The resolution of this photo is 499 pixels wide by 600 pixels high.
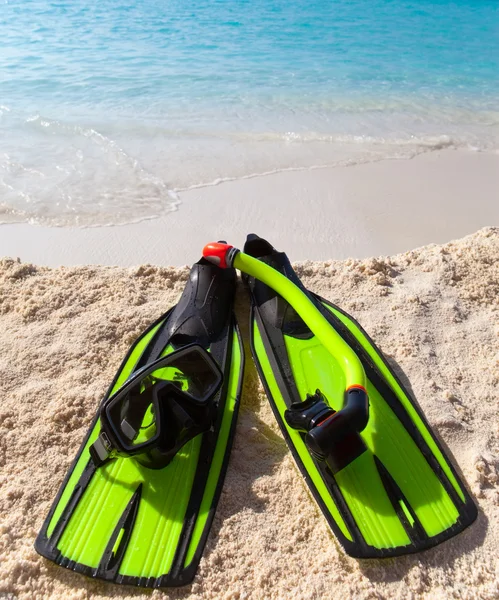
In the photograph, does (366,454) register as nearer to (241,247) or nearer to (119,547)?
(119,547)

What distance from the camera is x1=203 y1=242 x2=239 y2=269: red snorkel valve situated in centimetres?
250

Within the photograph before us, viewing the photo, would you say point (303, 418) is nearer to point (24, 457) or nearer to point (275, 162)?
point (24, 457)

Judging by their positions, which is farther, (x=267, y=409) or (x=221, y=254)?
(x=221, y=254)

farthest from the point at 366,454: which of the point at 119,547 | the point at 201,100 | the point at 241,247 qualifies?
the point at 201,100

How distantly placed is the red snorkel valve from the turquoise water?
144cm

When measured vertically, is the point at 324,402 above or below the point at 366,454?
above

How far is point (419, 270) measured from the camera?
3.02 metres

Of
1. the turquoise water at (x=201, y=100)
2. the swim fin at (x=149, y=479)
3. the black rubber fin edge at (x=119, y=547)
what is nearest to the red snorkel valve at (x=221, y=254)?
the swim fin at (x=149, y=479)

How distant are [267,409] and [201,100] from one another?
501 centimetres

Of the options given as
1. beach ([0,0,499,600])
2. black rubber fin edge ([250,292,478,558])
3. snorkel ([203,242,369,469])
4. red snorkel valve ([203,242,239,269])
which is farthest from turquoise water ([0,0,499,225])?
black rubber fin edge ([250,292,478,558])

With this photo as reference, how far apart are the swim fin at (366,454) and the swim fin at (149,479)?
0.96ft

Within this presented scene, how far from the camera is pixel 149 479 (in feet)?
6.02

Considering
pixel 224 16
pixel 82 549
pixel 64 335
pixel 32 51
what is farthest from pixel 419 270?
pixel 224 16

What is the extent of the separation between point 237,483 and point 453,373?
1.20 m
